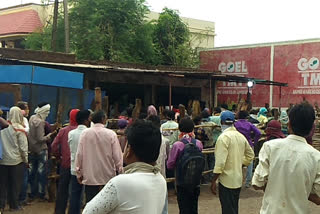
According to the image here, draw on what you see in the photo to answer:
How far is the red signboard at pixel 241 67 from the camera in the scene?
937 inches

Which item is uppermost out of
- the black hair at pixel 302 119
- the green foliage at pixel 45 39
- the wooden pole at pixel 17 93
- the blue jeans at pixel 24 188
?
the green foliage at pixel 45 39

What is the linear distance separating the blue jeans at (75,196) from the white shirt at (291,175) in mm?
3259

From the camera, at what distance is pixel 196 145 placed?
19.0ft

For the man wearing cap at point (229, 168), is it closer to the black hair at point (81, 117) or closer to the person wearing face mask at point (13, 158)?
the black hair at point (81, 117)

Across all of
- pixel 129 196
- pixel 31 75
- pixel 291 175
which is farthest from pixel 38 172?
pixel 129 196

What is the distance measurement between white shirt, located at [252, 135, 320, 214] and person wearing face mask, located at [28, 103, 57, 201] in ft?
15.8

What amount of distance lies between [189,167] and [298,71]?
18360 mm

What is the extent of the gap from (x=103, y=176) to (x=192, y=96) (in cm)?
1637

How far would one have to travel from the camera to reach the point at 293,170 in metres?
3.35

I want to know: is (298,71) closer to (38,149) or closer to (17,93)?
(17,93)

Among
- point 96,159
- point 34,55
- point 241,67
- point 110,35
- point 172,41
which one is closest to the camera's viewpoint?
point 96,159

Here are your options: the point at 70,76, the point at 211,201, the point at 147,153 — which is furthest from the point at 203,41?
the point at 147,153

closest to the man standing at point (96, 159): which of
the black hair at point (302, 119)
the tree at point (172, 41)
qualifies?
the black hair at point (302, 119)

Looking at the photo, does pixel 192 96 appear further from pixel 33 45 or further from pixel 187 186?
pixel 187 186
